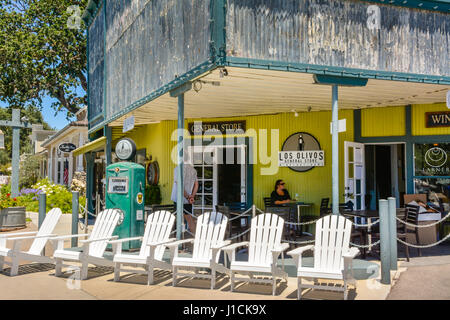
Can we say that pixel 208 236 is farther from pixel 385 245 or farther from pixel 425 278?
pixel 425 278

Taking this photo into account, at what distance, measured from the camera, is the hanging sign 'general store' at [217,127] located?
10.3 m

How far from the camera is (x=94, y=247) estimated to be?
659 cm

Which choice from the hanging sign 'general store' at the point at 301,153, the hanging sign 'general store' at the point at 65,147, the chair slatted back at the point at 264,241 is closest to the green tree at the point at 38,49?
the hanging sign 'general store' at the point at 65,147

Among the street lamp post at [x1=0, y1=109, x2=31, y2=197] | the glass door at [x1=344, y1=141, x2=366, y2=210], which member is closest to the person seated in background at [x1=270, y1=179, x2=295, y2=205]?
the glass door at [x1=344, y1=141, x2=366, y2=210]

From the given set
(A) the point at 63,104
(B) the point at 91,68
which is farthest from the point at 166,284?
(A) the point at 63,104

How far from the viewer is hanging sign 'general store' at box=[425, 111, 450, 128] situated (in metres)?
8.52

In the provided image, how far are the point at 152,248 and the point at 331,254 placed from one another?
222 centimetres

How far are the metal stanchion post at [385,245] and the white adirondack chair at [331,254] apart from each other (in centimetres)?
45

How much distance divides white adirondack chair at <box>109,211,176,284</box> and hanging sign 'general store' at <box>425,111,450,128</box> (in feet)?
17.6

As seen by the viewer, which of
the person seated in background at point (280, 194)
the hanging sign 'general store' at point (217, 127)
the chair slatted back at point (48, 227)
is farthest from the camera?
the hanging sign 'general store' at point (217, 127)

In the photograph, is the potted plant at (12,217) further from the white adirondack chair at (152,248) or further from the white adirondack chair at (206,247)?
the white adirondack chair at (206,247)

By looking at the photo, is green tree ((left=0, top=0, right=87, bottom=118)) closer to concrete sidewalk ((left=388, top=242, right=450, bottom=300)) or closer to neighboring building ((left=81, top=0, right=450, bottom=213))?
neighboring building ((left=81, top=0, right=450, bottom=213))
